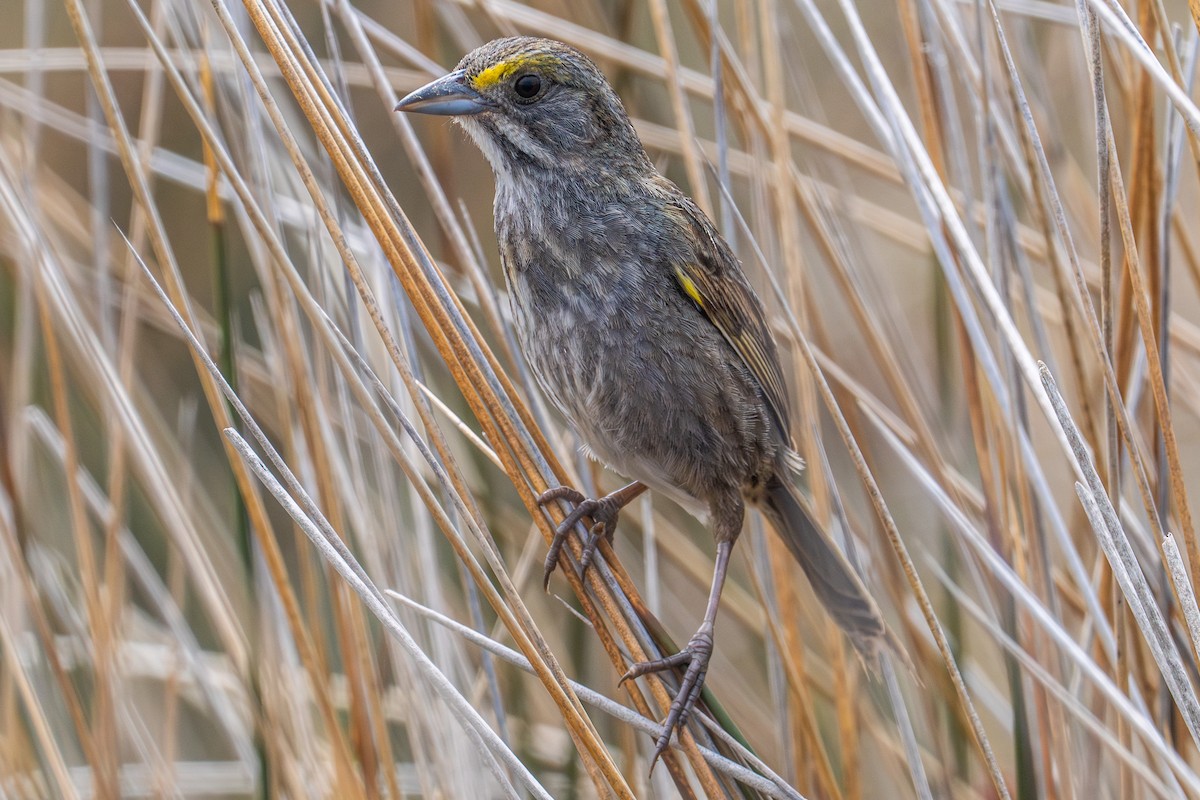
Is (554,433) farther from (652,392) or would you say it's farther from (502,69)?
(502,69)

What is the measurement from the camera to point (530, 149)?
109 inches

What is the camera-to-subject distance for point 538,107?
2.78m

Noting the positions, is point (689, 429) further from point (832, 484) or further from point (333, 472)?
point (333, 472)

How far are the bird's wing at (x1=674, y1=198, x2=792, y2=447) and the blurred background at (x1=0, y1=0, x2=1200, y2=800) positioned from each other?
84 mm

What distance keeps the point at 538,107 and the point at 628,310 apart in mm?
540

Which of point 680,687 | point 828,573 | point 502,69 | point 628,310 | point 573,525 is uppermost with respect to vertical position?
point 502,69

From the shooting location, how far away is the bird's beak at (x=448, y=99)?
98.5 inches

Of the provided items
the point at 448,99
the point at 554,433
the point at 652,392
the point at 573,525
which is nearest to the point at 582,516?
the point at 573,525

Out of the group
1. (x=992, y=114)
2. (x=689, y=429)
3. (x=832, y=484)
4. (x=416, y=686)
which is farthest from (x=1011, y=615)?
(x=416, y=686)

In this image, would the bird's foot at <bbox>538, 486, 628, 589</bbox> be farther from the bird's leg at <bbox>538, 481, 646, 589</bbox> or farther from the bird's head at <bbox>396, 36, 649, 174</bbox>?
the bird's head at <bbox>396, 36, 649, 174</bbox>

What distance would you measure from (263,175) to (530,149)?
0.69 m

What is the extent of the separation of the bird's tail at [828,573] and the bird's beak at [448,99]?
1.17m

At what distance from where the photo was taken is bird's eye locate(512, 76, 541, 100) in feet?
8.99

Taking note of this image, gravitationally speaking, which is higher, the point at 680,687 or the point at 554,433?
the point at 554,433
